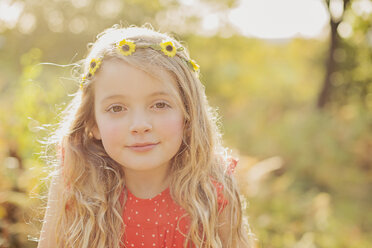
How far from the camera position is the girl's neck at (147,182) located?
205 cm

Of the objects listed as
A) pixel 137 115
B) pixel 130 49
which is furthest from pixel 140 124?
pixel 130 49

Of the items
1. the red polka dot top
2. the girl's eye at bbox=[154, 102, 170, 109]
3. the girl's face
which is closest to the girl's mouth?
the girl's face

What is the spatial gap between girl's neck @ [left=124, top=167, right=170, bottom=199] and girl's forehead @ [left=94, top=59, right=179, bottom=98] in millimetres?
439

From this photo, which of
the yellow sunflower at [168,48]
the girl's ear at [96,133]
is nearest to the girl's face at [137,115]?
the yellow sunflower at [168,48]

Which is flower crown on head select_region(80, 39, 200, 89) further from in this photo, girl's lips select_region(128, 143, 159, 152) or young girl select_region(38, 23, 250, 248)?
girl's lips select_region(128, 143, 159, 152)

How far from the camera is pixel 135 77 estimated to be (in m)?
1.78

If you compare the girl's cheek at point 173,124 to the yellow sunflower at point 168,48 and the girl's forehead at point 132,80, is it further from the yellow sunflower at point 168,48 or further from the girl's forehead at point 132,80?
the yellow sunflower at point 168,48

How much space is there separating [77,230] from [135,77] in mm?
783

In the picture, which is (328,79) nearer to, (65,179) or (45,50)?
(45,50)

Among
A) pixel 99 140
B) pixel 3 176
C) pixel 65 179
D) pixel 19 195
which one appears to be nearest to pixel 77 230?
pixel 65 179

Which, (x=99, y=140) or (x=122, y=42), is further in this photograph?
(x=99, y=140)

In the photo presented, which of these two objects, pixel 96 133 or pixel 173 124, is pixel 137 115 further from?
pixel 96 133

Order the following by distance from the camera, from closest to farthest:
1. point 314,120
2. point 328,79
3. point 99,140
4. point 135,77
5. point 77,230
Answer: point 135,77 < point 77,230 < point 99,140 < point 314,120 < point 328,79

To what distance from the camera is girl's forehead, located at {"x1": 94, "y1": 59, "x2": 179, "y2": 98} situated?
1.78m
